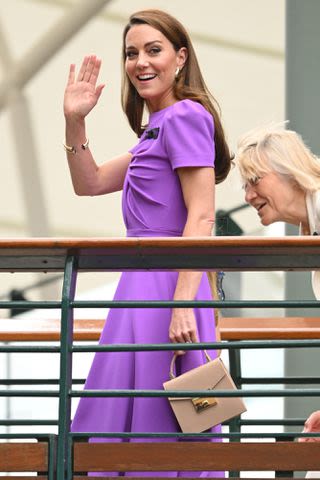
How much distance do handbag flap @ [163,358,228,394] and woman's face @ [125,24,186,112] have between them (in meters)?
0.94

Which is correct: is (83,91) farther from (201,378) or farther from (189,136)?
(201,378)

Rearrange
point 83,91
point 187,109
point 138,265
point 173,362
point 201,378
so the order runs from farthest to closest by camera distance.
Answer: point 83,91 → point 187,109 → point 173,362 → point 201,378 → point 138,265

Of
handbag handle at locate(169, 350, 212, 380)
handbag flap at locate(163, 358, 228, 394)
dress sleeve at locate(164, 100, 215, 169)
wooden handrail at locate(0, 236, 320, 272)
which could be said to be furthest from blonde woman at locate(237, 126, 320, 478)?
wooden handrail at locate(0, 236, 320, 272)

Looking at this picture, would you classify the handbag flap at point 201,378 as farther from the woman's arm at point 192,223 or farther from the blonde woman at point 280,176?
the blonde woman at point 280,176

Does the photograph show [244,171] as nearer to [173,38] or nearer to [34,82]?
[173,38]

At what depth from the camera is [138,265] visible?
3.84m

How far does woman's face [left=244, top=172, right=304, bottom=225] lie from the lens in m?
4.71

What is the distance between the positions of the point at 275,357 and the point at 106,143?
12.5ft

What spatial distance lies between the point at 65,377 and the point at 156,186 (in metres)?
0.92

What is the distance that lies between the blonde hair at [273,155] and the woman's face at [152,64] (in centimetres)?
38

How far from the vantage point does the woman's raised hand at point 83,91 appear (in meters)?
4.71

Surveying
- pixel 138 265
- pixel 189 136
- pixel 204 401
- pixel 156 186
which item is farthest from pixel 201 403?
pixel 189 136

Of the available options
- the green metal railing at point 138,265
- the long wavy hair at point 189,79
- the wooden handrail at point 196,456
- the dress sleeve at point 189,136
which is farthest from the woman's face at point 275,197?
the wooden handrail at point 196,456

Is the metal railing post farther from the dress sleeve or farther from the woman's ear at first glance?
the woman's ear
